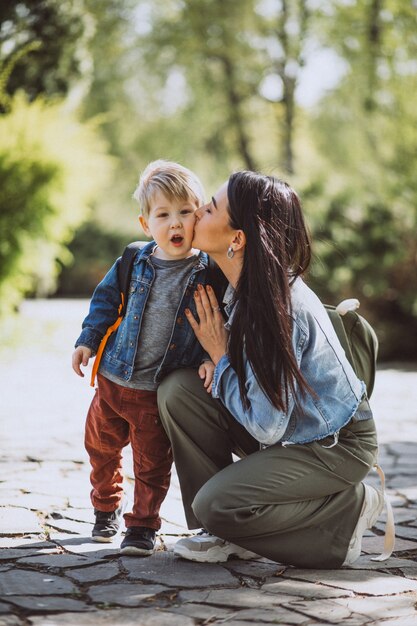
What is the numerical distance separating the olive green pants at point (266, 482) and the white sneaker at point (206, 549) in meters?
0.07

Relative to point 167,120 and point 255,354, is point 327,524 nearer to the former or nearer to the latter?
point 255,354

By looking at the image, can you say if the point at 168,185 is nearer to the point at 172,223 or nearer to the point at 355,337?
the point at 172,223

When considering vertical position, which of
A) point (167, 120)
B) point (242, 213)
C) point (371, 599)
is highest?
point (167, 120)

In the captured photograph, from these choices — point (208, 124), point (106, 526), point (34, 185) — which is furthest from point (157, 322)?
point (208, 124)

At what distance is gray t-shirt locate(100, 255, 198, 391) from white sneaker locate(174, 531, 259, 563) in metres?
0.55

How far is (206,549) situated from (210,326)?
767 mm

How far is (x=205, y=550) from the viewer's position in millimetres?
2895

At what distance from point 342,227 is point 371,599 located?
8426mm

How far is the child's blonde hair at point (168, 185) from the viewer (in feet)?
9.70

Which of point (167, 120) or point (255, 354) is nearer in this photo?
point (255, 354)

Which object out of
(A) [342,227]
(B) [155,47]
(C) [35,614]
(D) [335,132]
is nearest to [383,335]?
(A) [342,227]

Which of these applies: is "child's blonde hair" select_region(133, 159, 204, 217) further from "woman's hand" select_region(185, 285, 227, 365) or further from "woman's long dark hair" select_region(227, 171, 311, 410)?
"woman's hand" select_region(185, 285, 227, 365)

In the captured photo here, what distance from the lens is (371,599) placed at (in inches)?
101

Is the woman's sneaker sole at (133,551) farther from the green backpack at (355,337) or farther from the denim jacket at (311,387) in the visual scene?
the green backpack at (355,337)
